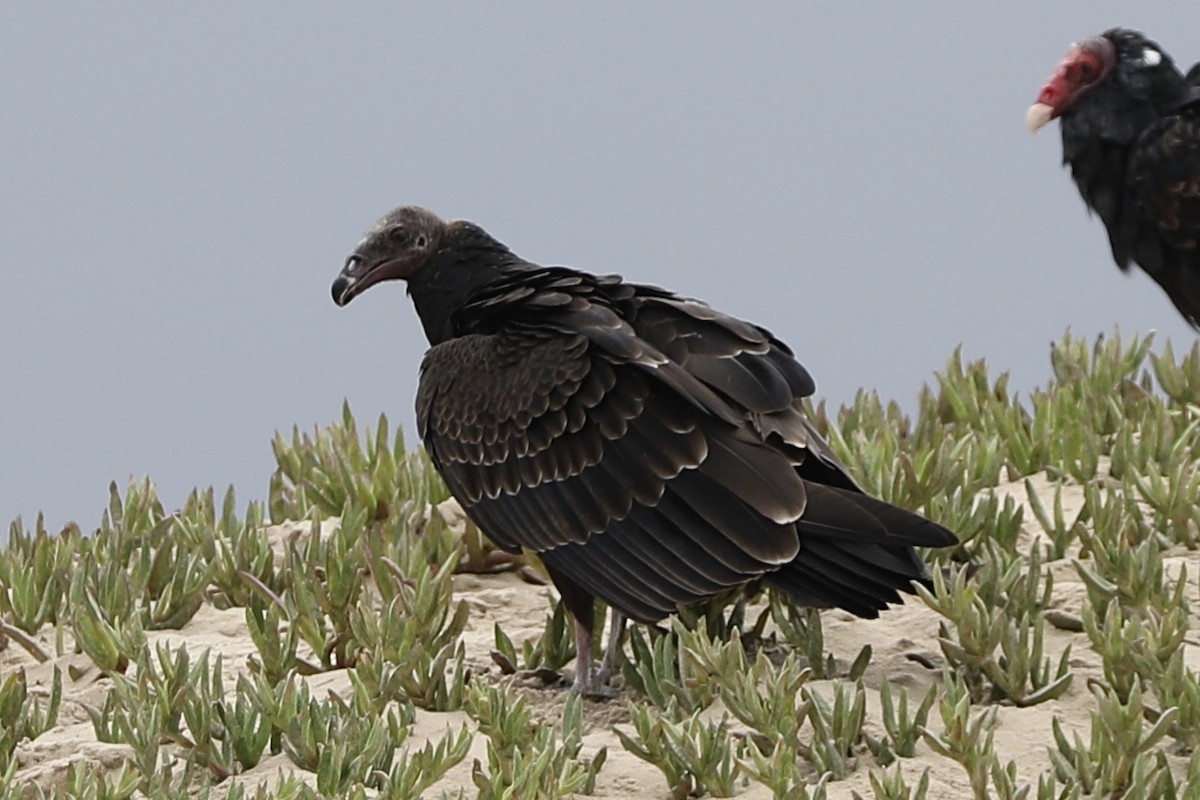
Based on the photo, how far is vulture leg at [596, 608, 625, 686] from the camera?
5172 mm

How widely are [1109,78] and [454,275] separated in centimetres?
290

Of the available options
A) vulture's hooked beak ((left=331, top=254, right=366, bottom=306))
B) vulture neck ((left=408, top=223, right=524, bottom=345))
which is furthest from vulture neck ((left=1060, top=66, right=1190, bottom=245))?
vulture's hooked beak ((left=331, top=254, right=366, bottom=306))

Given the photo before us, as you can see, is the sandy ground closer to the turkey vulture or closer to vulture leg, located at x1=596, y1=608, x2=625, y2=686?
vulture leg, located at x1=596, y1=608, x2=625, y2=686

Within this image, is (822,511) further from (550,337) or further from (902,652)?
(550,337)

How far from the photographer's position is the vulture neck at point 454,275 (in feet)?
19.6

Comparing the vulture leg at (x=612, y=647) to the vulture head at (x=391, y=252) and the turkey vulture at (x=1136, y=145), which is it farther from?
the turkey vulture at (x=1136, y=145)

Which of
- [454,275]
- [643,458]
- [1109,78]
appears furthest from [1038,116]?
[643,458]

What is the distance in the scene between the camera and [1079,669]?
516cm

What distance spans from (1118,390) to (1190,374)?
0.30 metres

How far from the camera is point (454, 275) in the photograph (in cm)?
600

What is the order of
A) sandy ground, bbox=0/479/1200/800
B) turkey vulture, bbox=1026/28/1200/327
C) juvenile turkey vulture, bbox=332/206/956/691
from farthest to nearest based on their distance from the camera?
turkey vulture, bbox=1026/28/1200/327 < juvenile turkey vulture, bbox=332/206/956/691 < sandy ground, bbox=0/479/1200/800

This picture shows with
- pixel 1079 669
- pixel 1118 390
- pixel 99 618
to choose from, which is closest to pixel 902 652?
pixel 1079 669

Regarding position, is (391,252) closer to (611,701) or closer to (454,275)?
(454,275)

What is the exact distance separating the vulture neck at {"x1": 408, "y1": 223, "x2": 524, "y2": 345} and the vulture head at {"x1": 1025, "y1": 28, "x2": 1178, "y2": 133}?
256 centimetres
